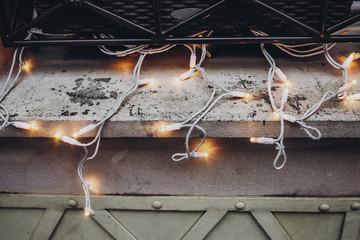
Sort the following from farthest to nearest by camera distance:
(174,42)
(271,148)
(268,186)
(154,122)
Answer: (268,186) → (271,148) → (174,42) → (154,122)

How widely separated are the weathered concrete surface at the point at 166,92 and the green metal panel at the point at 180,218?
62cm

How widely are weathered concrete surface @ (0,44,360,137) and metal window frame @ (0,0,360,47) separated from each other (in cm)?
22

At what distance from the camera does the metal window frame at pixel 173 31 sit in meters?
1.46

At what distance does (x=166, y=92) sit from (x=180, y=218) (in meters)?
0.94

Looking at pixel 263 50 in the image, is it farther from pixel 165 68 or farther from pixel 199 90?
pixel 165 68

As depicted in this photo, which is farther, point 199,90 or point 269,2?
point 199,90

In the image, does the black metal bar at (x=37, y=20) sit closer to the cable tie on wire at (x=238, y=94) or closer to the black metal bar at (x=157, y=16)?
the black metal bar at (x=157, y=16)

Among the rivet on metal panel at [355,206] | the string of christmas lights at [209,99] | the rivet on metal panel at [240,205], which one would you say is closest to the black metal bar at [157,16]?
the string of christmas lights at [209,99]

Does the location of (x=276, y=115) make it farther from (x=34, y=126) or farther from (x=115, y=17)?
(x=34, y=126)

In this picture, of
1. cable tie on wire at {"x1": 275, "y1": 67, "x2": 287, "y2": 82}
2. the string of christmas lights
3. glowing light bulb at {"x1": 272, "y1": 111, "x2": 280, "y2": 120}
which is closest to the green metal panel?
the string of christmas lights

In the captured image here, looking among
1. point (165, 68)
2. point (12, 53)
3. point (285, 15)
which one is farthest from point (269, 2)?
point (12, 53)

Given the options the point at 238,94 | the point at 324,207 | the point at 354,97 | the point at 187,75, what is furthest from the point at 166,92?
the point at 324,207

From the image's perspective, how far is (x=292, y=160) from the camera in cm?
173

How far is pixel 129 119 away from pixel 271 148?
2.99ft
